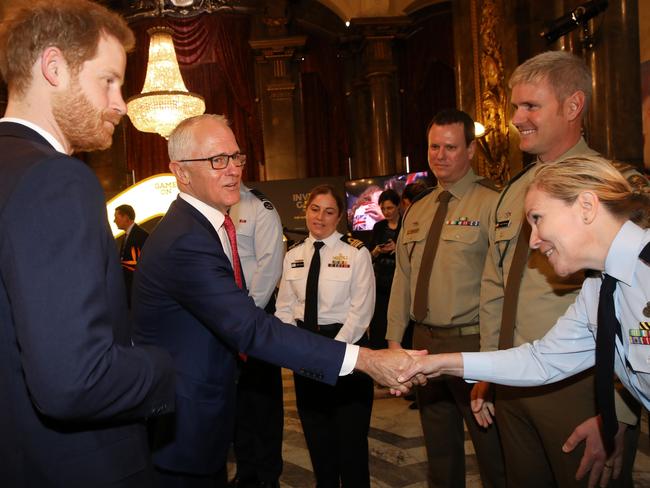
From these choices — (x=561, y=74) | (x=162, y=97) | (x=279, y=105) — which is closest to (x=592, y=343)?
(x=561, y=74)

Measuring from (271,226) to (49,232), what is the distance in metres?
2.50

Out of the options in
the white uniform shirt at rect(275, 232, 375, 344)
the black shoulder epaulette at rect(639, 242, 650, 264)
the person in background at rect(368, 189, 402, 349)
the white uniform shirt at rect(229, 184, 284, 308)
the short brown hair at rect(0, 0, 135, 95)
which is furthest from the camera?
the person in background at rect(368, 189, 402, 349)

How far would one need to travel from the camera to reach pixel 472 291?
2.58m

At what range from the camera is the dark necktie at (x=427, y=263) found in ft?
8.83

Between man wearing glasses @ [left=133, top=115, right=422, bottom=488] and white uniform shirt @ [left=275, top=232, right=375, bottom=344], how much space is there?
3.68 feet

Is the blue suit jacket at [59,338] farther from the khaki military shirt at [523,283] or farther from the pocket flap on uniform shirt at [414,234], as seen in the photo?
the pocket flap on uniform shirt at [414,234]

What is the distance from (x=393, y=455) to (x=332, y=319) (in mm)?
1068

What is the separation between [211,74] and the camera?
11523 mm

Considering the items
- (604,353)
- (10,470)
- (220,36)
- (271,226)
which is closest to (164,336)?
(10,470)

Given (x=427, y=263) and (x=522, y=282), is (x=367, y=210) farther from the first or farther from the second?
(x=522, y=282)

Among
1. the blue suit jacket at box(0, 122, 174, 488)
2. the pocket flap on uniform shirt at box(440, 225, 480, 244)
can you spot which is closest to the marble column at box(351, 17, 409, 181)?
the pocket flap on uniform shirt at box(440, 225, 480, 244)

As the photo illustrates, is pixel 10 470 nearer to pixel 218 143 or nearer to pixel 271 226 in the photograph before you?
pixel 218 143

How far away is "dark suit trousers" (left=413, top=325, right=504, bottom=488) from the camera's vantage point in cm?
251

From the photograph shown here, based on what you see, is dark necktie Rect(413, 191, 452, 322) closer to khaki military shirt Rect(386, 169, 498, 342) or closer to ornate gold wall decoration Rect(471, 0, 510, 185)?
khaki military shirt Rect(386, 169, 498, 342)
